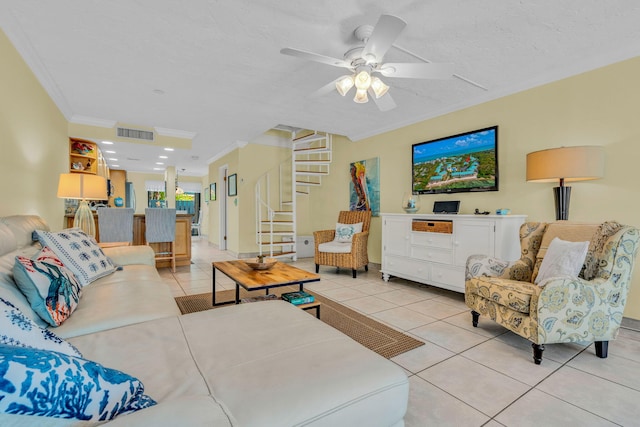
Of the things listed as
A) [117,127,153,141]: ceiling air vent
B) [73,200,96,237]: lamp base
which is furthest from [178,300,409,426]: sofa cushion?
[117,127,153,141]: ceiling air vent

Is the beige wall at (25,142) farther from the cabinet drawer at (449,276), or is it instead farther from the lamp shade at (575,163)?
the lamp shade at (575,163)

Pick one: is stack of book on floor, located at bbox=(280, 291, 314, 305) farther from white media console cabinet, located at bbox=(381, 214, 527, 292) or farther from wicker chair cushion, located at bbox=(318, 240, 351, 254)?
wicker chair cushion, located at bbox=(318, 240, 351, 254)

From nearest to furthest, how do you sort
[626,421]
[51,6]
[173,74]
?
1. [626,421]
2. [51,6]
3. [173,74]

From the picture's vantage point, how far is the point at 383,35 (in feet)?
6.18

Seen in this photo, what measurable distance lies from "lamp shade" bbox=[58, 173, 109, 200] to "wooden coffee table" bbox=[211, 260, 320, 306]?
205cm

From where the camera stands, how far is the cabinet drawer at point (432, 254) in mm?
3443

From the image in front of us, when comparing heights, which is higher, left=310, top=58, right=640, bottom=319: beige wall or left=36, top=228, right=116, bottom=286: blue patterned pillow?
left=310, top=58, right=640, bottom=319: beige wall

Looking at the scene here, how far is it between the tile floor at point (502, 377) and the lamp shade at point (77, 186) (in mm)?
3571

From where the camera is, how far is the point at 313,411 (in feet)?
2.75

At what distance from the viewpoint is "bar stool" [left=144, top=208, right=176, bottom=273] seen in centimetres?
454

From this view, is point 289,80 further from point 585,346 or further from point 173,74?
point 585,346

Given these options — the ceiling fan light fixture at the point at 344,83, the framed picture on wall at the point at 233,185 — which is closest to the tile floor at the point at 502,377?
the ceiling fan light fixture at the point at 344,83

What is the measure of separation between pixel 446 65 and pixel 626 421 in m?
2.20

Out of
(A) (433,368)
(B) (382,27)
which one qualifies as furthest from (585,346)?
(B) (382,27)
